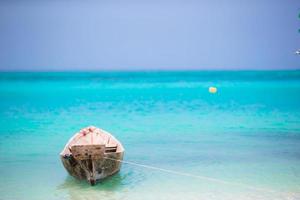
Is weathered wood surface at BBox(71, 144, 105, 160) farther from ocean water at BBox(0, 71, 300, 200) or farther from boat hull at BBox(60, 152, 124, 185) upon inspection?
ocean water at BBox(0, 71, 300, 200)

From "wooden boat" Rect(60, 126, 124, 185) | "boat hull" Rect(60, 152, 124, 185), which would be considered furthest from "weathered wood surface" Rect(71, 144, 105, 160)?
"boat hull" Rect(60, 152, 124, 185)

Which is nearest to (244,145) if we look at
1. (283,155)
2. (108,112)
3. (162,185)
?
(283,155)

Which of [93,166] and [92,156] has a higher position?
[92,156]

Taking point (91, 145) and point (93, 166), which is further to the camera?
point (93, 166)

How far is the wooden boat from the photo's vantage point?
893 centimetres

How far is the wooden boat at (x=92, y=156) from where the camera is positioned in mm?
8930

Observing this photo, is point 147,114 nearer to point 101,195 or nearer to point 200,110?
point 200,110

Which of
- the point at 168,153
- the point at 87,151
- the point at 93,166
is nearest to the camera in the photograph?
the point at 87,151

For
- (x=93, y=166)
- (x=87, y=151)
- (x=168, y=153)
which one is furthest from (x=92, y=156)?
(x=168, y=153)

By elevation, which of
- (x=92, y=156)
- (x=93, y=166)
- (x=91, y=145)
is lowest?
(x=93, y=166)

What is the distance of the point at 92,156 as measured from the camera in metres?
8.95

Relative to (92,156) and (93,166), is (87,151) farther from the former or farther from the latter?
(93,166)

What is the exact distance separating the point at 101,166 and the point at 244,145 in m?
A: 5.07

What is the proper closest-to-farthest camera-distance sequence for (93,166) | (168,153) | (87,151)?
(87,151), (93,166), (168,153)
